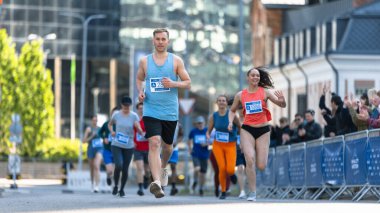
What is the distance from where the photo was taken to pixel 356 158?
74.7ft

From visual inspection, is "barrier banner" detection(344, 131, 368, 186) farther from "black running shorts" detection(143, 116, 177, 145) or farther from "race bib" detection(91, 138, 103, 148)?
"race bib" detection(91, 138, 103, 148)

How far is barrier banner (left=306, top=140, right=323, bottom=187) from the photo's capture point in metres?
25.5

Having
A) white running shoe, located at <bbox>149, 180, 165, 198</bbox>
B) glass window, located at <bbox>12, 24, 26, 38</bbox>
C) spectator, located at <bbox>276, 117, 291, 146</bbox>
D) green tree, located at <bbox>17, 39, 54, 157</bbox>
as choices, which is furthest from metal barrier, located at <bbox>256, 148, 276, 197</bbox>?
glass window, located at <bbox>12, 24, 26, 38</bbox>

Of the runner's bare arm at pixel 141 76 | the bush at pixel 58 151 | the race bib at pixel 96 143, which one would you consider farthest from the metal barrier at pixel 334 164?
the bush at pixel 58 151

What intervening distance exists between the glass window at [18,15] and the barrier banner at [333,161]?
7760 cm

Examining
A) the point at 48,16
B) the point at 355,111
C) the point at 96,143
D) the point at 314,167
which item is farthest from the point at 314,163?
the point at 48,16

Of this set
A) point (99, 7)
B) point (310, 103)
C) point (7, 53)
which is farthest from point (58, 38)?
point (310, 103)

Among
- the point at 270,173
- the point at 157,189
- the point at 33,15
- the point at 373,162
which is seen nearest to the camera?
the point at 157,189

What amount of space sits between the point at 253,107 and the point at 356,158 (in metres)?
2.89

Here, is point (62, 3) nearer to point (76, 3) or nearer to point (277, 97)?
point (76, 3)

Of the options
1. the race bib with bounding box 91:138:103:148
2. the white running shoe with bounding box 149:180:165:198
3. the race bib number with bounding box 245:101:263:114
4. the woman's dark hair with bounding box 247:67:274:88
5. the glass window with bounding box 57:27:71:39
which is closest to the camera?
the white running shoe with bounding box 149:180:165:198

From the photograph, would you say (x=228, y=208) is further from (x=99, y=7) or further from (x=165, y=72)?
(x=99, y=7)

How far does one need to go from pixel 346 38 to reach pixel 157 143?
106 feet

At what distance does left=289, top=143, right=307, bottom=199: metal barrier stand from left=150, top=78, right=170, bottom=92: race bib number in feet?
30.2
